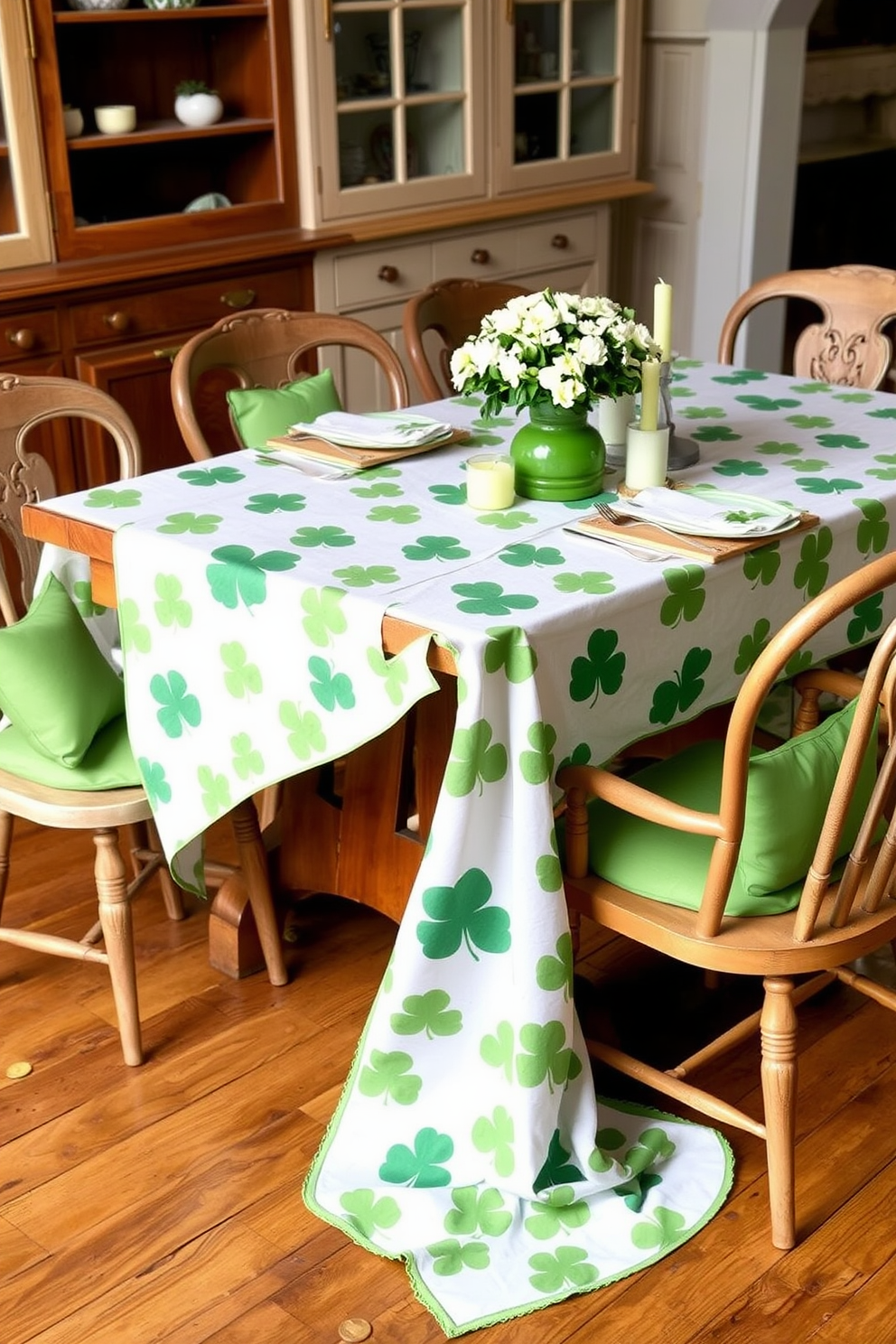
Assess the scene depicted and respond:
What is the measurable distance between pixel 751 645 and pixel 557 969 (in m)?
0.53

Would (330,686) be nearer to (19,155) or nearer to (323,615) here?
(323,615)

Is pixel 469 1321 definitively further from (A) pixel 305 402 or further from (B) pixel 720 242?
(B) pixel 720 242

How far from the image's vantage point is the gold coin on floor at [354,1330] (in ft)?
5.41

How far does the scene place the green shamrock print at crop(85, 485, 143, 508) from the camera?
2.12m

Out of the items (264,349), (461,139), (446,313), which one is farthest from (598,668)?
(461,139)

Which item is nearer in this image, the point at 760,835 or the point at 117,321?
the point at 760,835

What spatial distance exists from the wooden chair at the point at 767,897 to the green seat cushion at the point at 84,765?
25.2 inches

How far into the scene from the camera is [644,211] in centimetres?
466

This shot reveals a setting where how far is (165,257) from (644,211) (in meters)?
1.88

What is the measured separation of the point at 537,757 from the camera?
167 centimetres

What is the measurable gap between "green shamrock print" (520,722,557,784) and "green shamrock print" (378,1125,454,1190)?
1.56 feet

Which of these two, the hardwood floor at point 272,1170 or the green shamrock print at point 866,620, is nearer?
the hardwood floor at point 272,1170

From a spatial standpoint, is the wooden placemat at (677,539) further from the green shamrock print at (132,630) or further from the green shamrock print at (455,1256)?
the green shamrock print at (455,1256)

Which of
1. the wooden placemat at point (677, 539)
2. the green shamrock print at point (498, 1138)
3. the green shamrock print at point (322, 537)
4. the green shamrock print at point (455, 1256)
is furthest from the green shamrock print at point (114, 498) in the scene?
the green shamrock print at point (455, 1256)
